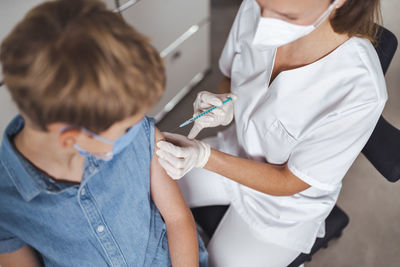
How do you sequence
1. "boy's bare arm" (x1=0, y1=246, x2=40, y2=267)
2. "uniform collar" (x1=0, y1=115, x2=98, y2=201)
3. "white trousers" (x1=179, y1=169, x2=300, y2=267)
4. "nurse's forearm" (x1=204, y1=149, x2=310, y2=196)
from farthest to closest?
1. "white trousers" (x1=179, y1=169, x2=300, y2=267)
2. "nurse's forearm" (x1=204, y1=149, x2=310, y2=196)
3. "boy's bare arm" (x1=0, y1=246, x2=40, y2=267)
4. "uniform collar" (x1=0, y1=115, x2=98, y2=201)

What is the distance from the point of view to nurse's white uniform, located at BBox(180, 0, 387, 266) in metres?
0.92

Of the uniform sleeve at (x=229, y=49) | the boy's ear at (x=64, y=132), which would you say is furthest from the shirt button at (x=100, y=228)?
the uniform sleeve at (x=229, y=49)

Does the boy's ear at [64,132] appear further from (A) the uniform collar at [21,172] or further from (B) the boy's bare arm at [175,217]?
(B) the boy's bare arm at [175,217]

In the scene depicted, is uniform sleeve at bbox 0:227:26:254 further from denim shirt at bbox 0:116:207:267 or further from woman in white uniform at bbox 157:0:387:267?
woman in white uniform at bbox 157:0:387:267

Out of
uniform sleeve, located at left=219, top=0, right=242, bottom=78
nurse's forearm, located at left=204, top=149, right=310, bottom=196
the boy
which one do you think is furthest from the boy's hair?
uniform sleeve, located at left=219, top=0, right=242, bottom=78

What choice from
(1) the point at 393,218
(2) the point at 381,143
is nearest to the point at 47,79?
(2) the point at 381,143

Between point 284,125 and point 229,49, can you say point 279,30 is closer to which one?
point 284,125

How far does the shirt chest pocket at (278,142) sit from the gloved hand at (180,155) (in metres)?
0.21

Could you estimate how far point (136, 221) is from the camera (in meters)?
0.93

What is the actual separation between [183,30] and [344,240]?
1343mm

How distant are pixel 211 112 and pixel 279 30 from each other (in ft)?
1.07

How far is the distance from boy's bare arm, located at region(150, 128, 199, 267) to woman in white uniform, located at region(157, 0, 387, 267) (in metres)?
0.04

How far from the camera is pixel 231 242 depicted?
1169 millimetres

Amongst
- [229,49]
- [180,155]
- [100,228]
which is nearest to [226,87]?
[229,49]
